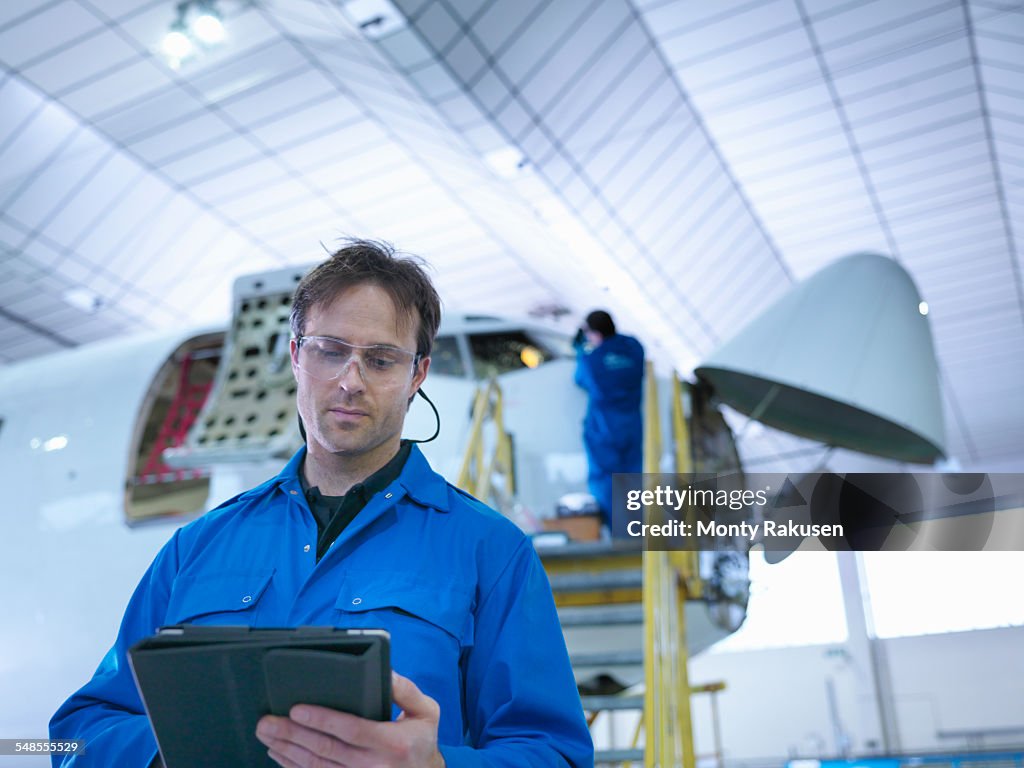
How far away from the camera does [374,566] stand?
1.66m

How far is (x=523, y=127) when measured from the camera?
10.2 m

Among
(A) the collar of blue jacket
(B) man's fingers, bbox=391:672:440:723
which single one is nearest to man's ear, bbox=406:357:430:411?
(A) the collar of blue jacket

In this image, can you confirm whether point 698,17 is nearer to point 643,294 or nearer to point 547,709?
point 643,294

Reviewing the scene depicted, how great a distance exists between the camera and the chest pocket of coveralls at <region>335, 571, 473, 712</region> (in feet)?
5.15

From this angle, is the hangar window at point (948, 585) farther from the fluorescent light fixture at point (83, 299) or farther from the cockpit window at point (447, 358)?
the fluorescent light fixture at point (83, 299)

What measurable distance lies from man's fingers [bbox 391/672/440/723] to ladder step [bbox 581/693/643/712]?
2730 millimetres

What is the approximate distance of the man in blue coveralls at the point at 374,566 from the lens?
1.56 metres

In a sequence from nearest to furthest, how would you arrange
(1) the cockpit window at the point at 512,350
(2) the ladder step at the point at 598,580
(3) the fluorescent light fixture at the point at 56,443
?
(2) the ladder step at the point at 598,580 → (3) the fluorescent light fixture at the point at 56,443 → (1) the cockpit window at the point at 512,350

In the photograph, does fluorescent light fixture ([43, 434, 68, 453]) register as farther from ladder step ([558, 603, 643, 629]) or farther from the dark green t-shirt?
the dark green t-shirt

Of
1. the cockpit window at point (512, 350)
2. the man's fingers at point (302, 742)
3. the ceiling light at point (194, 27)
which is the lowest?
the man's fingers at point (302, 742)

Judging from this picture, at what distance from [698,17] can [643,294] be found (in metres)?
4.46

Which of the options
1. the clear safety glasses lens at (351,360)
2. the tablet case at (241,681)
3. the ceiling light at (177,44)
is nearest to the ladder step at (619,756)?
the clear safety glasses lens at (351,360)

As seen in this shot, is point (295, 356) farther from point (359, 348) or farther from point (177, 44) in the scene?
point (177, 44)

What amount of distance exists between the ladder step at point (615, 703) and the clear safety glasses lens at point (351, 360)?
2.54 metres
